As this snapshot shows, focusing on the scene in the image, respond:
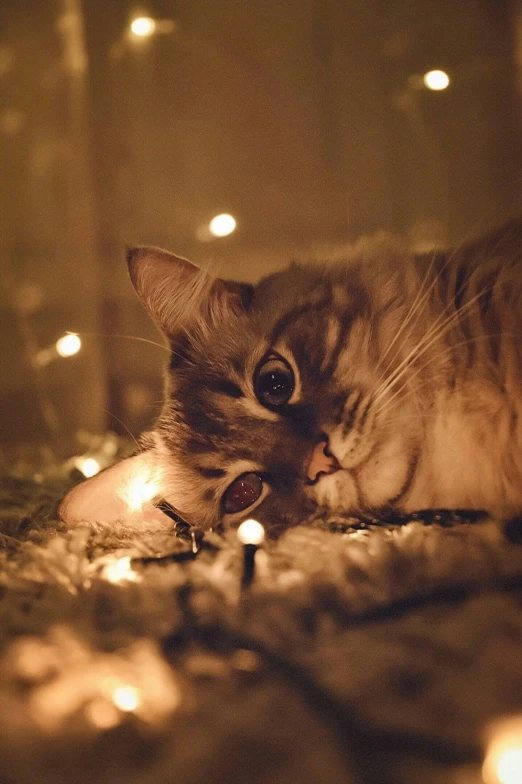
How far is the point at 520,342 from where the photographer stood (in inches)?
32.9

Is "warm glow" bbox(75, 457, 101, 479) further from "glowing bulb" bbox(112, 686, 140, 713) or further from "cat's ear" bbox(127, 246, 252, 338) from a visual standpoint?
"glowing bulb" bbox(112, 686, 140, 713)

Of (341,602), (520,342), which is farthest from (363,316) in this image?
(341,602)

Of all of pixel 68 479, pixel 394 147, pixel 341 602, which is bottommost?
pixel 341 602

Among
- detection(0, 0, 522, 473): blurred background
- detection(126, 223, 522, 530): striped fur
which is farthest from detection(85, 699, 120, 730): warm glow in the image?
detection(0, 0, 522, 473): blurred background

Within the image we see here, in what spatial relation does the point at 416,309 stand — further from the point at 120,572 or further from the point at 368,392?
the point at 120,572

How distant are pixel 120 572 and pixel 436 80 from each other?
1.57m

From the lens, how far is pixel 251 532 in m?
0.82

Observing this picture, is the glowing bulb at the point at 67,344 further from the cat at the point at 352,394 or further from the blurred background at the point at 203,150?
the cat at the point at 352,394

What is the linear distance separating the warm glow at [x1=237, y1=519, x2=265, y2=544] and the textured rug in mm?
28

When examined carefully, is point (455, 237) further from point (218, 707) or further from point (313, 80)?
point (218, 707)

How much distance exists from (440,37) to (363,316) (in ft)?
3.64

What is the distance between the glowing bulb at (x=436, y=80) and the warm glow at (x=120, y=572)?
1.53 m

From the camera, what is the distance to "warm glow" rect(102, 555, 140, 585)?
707mm

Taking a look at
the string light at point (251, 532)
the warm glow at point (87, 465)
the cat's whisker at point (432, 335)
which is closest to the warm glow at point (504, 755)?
the string light at point (251, 532)
